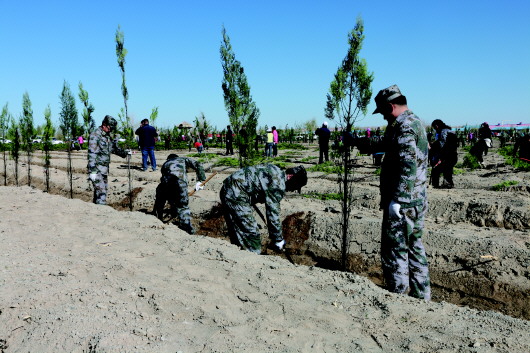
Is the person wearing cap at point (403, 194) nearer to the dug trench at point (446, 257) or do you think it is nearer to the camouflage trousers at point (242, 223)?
the dug trench at point (446, 257)

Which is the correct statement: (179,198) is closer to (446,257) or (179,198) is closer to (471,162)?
(446,257)

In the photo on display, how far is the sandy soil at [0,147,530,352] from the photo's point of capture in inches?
102

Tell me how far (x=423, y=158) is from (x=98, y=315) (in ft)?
9.35

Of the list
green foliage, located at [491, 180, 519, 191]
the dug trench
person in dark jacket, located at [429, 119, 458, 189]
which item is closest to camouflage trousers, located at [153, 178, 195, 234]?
the dug trench

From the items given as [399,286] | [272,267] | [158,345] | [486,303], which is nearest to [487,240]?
[486,303]

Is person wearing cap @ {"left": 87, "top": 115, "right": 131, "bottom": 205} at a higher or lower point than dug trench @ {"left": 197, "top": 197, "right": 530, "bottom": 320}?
higher

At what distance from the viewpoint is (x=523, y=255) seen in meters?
5.02

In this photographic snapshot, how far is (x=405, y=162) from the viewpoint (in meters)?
3.47

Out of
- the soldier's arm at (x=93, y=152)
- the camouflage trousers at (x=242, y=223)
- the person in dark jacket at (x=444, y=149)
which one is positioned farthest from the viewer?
the person in dark jacket at (x=444, y=149)

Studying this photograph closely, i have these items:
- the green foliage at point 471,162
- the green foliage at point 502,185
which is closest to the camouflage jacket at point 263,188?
the green foliage at point 502,185

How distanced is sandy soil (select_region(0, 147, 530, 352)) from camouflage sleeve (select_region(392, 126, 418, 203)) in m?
0.84

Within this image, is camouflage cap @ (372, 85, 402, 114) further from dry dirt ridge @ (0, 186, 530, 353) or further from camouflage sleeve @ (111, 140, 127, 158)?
camouflage sleeve @ (111, 140, 127, 158)

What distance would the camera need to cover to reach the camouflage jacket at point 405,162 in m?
3.47

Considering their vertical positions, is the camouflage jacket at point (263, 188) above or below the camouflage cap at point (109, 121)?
below
